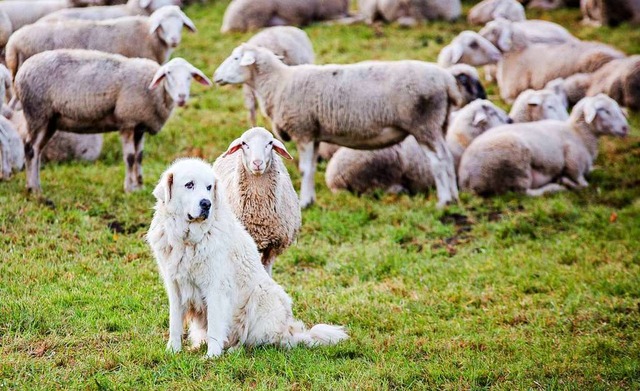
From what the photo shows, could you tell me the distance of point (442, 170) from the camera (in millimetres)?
11250

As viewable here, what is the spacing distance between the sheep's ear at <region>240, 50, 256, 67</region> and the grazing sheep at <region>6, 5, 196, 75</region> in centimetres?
201

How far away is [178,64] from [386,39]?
808cm

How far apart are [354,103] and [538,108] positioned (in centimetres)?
389

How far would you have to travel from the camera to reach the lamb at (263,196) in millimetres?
7656

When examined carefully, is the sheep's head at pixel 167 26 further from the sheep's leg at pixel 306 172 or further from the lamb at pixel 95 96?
the sheep's leg at pixel 306 172

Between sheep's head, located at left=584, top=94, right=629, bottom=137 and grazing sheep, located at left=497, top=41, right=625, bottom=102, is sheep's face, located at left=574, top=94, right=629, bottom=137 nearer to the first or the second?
sheep's head, located at left=584, top=94, right=629, bottom=137

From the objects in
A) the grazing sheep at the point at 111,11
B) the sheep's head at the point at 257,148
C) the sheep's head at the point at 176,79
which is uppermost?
the sheep's head at the point at 257,148

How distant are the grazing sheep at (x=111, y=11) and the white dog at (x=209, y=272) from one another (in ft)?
28.7

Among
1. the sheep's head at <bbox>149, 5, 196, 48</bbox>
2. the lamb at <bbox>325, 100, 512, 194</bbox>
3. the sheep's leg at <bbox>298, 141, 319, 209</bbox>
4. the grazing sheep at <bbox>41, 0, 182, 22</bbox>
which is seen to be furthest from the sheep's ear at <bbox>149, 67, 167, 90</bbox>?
the grazing sheep at <bbox>41, 0, 182, 22</bbox>

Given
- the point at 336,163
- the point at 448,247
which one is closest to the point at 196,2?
the point at 336,163

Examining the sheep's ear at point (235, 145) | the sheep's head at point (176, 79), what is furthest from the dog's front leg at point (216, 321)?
the sheep's head at point (176, 79)

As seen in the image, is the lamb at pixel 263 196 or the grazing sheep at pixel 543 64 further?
the grazing sheep at pixel 543 64

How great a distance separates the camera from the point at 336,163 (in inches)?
469

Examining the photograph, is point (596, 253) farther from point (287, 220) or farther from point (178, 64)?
point (178, 64)
